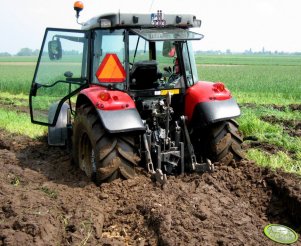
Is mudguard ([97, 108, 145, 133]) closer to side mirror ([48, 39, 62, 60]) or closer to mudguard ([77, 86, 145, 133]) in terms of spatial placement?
mudguard ([77, 86, 145, 133])

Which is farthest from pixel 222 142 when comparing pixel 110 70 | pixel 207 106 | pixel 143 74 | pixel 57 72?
pixel 57 72

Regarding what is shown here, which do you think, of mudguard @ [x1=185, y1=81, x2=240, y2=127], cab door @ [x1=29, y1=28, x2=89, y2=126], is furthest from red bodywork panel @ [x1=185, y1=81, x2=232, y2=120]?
cab door @ [x1=29, y1=28, x2=89, y2=126]

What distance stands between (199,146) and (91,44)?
6.44ft

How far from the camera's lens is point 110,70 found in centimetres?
517

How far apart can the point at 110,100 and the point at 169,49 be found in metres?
1.36

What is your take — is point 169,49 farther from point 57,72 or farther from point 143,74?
point 57,72

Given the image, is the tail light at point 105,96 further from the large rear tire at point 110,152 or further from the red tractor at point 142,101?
the large rear tire at point 110,152

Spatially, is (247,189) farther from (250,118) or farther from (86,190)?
(250,118)

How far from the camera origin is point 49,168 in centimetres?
619

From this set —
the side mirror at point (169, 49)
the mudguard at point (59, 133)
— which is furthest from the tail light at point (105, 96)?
the mudguard at point (59, 133)

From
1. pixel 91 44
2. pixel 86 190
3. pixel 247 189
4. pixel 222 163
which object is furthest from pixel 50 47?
pixel 247 189

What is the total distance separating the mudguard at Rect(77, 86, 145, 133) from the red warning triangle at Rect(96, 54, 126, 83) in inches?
9.3

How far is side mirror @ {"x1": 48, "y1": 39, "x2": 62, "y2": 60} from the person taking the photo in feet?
19.2

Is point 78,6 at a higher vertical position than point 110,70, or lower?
higher
